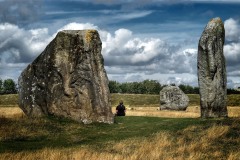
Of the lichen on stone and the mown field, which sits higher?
the lichen on stone

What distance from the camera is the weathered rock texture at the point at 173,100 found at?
52.8 meters

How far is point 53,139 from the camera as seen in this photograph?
66.4ft

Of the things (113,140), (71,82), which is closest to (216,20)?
(71,82)

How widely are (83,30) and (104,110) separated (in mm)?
5559

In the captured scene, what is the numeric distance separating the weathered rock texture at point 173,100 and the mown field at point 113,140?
25.7m

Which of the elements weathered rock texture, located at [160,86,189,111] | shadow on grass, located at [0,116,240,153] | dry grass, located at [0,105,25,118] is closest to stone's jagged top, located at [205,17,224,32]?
shadow on grass, located at [0,116,240,153]

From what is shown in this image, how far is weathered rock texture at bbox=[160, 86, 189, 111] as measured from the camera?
52781 millimetres

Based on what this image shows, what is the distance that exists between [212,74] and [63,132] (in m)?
11.2

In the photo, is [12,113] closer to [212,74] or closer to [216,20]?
[212,74]

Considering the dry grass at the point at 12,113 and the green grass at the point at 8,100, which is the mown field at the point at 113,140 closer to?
the dry grass at the point at 12,113

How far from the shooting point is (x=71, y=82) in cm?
2733

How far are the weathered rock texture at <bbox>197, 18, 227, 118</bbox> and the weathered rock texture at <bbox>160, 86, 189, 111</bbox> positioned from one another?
2409 centimetres

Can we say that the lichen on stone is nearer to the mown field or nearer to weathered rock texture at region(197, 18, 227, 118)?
the mown field

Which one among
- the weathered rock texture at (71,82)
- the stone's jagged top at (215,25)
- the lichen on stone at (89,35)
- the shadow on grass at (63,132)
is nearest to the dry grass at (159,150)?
the shadow on grass at (63,132)
